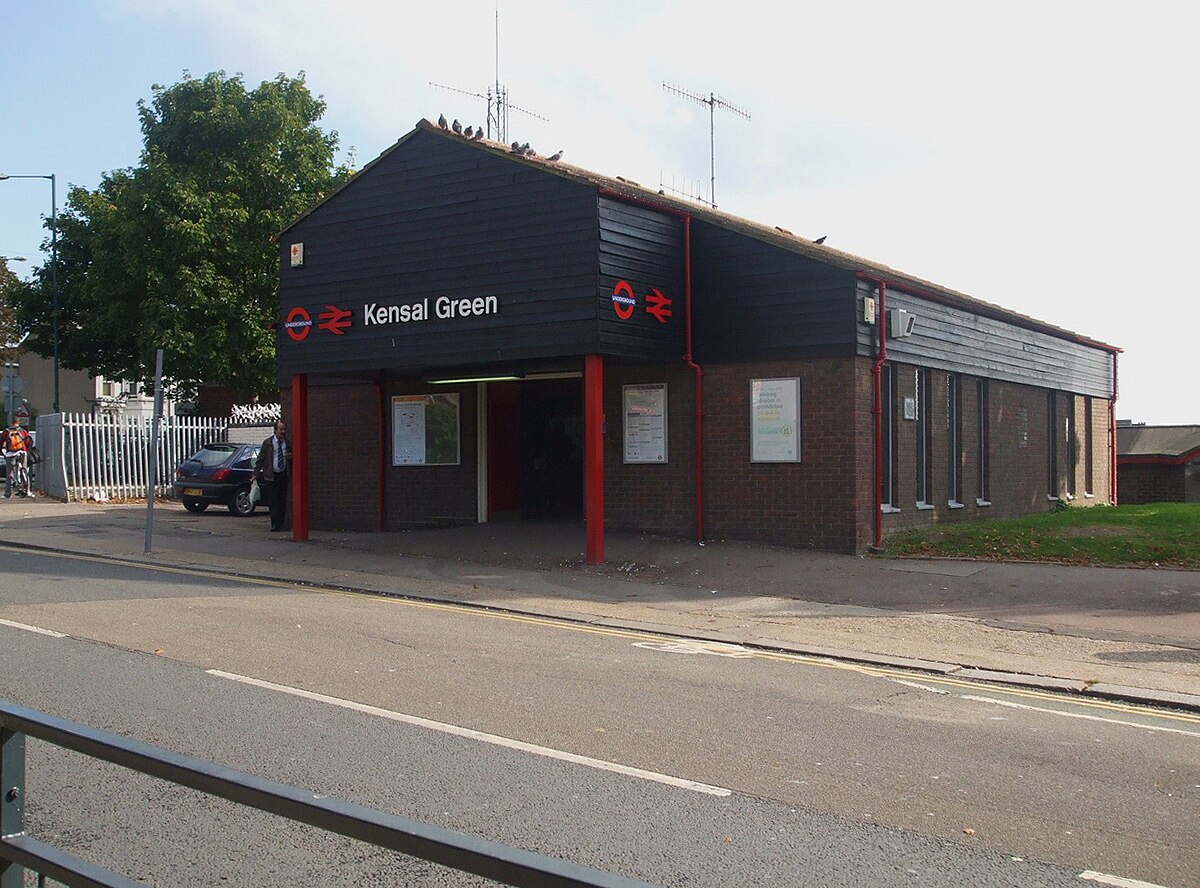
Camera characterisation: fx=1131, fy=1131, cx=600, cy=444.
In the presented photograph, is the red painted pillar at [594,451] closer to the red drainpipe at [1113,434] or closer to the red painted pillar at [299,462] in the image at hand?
the red painted pillar at [299,462]

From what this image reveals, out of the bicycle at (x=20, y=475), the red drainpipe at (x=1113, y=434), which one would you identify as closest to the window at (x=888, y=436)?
the red drainpipe at (x=1113, y=434)

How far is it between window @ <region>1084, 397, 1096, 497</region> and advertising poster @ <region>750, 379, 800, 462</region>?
41.7ft

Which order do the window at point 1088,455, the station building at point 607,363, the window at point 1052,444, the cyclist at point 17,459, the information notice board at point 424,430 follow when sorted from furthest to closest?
the cyclist at point 17,459 < the window at point 1088,455 < the window at point 1052,444 < the information notice board at point 424,430 < the station building at point 607,363

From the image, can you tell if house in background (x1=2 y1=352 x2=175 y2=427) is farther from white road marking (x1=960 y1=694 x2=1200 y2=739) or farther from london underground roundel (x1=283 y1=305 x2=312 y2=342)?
white road marking (x1=960 y1=694 x2=1200 y2=739)

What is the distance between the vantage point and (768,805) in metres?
5.57

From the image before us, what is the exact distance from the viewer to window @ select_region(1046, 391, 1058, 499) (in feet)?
79.5

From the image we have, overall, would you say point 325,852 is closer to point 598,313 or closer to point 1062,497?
point 598,313

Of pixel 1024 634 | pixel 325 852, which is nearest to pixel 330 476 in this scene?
pixel 1024 634

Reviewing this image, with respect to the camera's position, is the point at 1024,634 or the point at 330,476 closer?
the point at 1024,634

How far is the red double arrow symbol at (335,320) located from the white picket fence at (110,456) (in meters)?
9.48

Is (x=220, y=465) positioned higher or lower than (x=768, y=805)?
higher

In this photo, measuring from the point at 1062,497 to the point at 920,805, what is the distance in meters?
20.8

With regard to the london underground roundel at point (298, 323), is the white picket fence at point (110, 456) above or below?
below

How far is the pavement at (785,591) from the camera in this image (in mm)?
10188
